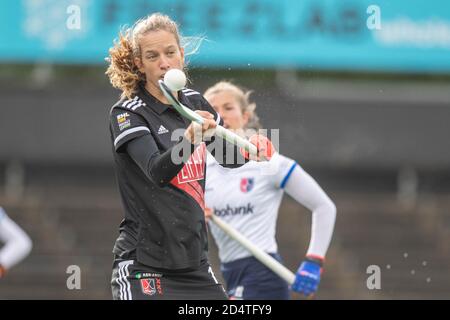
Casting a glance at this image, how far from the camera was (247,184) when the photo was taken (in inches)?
240

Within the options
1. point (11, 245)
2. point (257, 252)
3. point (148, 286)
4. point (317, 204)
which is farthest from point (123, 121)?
point (11, 245)

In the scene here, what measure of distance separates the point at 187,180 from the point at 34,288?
30.4 feet

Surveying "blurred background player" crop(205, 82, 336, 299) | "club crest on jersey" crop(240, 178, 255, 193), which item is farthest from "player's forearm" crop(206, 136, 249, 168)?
"club crest on jersey" crop(240, 178, 255, 193)

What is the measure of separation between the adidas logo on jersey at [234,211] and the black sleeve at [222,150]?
1420mm

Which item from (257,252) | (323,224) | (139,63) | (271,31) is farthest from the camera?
(271,31)

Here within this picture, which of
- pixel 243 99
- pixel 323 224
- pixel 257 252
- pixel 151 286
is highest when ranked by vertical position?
pixel 243 99

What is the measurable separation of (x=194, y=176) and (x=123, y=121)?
17.4 inches

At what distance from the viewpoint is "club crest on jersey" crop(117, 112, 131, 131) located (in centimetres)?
418

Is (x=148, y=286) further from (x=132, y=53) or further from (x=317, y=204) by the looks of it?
(x=317, y=204)

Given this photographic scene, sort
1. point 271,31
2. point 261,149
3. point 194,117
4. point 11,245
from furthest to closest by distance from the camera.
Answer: point 271,31, point 11,245, point 261,149, point 194,117

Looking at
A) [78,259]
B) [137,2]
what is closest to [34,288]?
[78,259]

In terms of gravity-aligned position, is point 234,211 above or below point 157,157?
below

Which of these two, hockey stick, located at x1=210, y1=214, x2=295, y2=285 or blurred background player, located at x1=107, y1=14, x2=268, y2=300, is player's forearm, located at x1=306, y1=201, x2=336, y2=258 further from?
blurred background player, located at x1=107, y1=14, x2=268, y2=300

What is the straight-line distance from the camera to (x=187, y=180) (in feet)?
14.3
